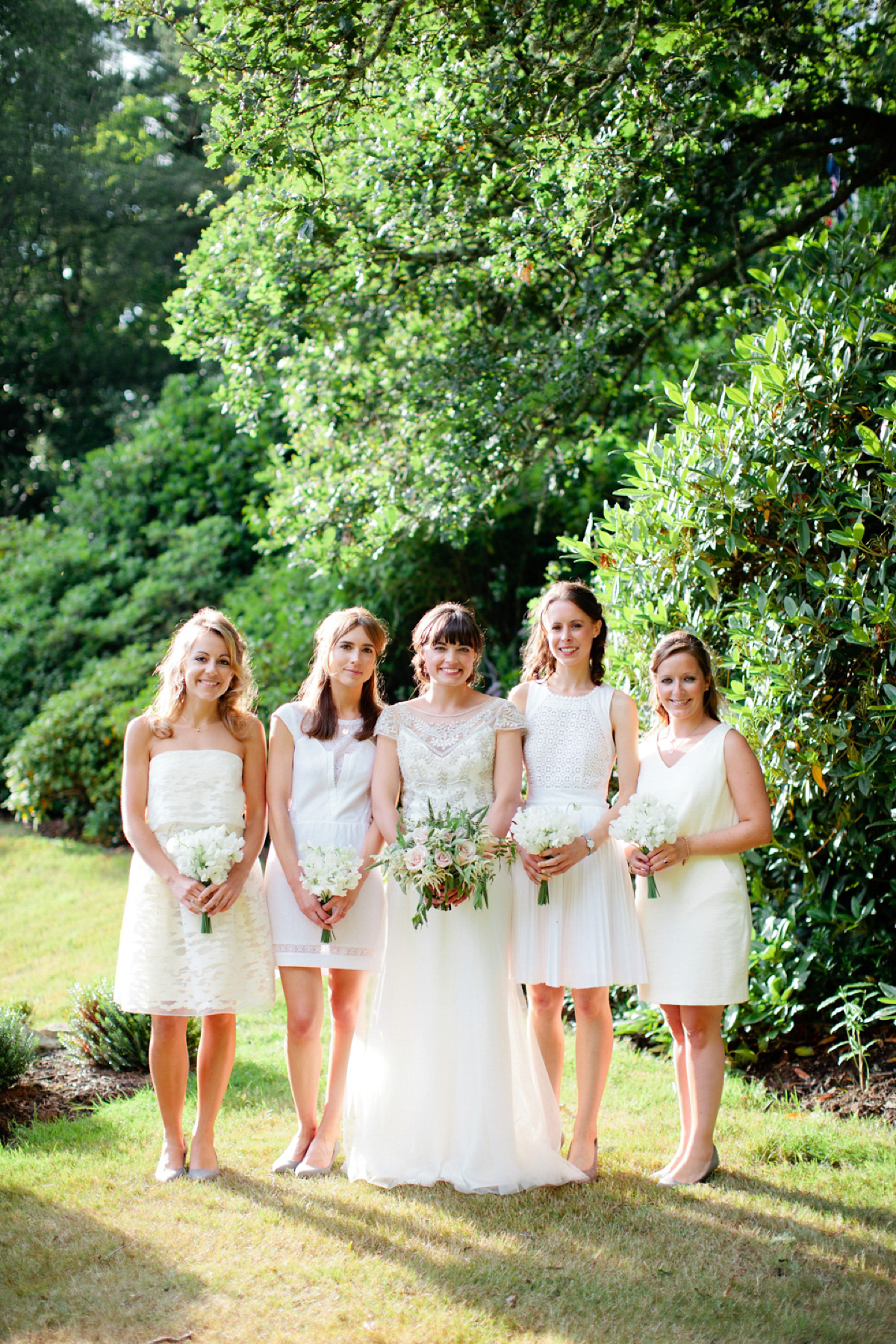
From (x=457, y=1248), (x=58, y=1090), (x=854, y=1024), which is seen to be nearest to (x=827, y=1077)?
(x=854, y=1024)

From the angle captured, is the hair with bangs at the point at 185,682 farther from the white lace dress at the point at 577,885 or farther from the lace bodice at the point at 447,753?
the white lace dress at the point at 577,885

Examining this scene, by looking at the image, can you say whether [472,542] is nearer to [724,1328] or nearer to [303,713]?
[303,713]

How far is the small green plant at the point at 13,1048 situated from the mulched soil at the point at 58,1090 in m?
0.10

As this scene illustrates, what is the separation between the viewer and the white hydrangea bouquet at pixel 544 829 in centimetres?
383

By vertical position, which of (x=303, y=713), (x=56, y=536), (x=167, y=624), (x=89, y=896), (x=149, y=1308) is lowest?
(x=149, y=1308)

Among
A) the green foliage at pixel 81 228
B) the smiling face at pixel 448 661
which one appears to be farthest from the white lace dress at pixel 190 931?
the green foliage at pixel 81 228

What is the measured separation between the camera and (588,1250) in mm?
3434

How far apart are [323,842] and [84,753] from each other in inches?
264

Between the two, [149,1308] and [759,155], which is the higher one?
[759,155]

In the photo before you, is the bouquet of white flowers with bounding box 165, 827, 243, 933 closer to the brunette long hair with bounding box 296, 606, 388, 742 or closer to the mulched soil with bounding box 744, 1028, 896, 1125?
the brunette long hair with bounding box 296, 606, 388, 742

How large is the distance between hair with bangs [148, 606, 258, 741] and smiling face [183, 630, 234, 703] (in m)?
0.02

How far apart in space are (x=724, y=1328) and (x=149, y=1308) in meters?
1.64

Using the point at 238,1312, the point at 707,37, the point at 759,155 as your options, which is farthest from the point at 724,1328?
the point at 759,155

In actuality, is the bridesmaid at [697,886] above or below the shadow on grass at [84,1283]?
above
